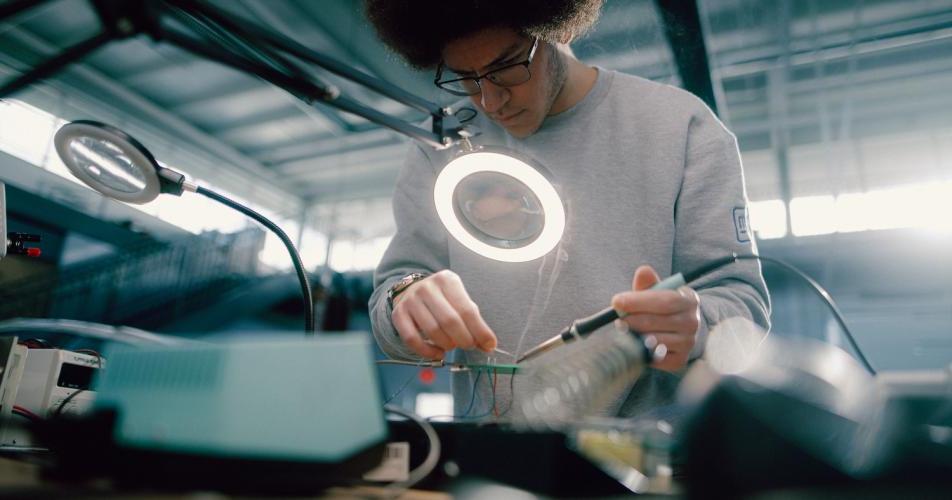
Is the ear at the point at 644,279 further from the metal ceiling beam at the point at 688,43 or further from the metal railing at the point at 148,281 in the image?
the metal railing at the point at 148,281

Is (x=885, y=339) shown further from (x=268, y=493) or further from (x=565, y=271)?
(x=268, y=493)

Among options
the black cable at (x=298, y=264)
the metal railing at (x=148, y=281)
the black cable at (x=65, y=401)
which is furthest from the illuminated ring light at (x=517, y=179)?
the metal railing at (x=148, y=281)

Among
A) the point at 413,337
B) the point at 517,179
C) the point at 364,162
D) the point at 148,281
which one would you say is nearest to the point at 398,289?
the point at 413,337

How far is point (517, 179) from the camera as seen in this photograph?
0.71 meters

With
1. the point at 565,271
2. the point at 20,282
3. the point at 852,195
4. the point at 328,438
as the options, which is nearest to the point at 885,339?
the point at 852,195

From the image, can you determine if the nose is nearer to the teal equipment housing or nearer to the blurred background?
the teal equipment housing

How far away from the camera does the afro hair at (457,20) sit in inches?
39.1

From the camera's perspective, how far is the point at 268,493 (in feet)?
1.19

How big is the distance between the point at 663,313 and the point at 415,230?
0.69 meters

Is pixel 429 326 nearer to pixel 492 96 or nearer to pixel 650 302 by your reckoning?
pixel 650 302

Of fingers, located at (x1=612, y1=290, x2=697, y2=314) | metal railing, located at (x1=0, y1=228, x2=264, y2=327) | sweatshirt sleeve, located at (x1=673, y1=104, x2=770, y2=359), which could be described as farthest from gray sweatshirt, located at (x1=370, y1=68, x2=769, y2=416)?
metal railing, located at (x1=0, y1=228, x2=264, y2=327)

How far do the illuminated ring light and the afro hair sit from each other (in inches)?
15.9

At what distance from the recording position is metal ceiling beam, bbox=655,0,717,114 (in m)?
2.17

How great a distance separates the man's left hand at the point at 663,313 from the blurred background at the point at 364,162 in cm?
197
